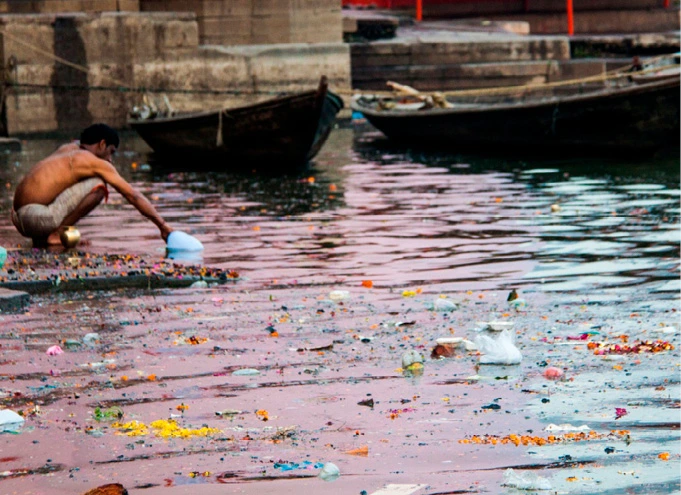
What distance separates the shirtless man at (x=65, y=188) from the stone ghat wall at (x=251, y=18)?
12.7 metres

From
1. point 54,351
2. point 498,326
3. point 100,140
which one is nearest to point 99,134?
point 100,140

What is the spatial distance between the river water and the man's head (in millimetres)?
711

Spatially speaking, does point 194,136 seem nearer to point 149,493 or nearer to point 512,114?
point 512,114

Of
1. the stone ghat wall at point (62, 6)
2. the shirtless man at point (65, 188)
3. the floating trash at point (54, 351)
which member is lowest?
the floating trash at point (54, 351)

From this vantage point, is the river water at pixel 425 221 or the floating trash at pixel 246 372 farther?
the river water at pixel 425 221

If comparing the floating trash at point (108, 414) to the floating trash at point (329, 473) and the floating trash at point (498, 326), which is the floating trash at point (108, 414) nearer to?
the floating trash at point (329, 473)

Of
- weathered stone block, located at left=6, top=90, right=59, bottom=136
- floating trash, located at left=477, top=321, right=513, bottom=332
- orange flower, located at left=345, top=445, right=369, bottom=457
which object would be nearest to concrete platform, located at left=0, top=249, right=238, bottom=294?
floating trash, located at left=477, top=321, right=513, bottom=332

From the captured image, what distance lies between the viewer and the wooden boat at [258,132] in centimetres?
1492

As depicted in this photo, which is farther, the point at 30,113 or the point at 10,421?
the point at 30,113

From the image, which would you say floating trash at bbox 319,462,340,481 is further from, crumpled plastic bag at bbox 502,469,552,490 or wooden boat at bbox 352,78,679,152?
wooden boat at bbox 352,78,679,152

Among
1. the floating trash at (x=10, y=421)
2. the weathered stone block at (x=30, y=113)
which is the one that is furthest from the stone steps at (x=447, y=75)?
the floating trash at (x=10, y=421)

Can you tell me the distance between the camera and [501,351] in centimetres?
512

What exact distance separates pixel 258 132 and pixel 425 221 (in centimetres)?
537

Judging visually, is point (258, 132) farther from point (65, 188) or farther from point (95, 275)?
point (95, 275)
